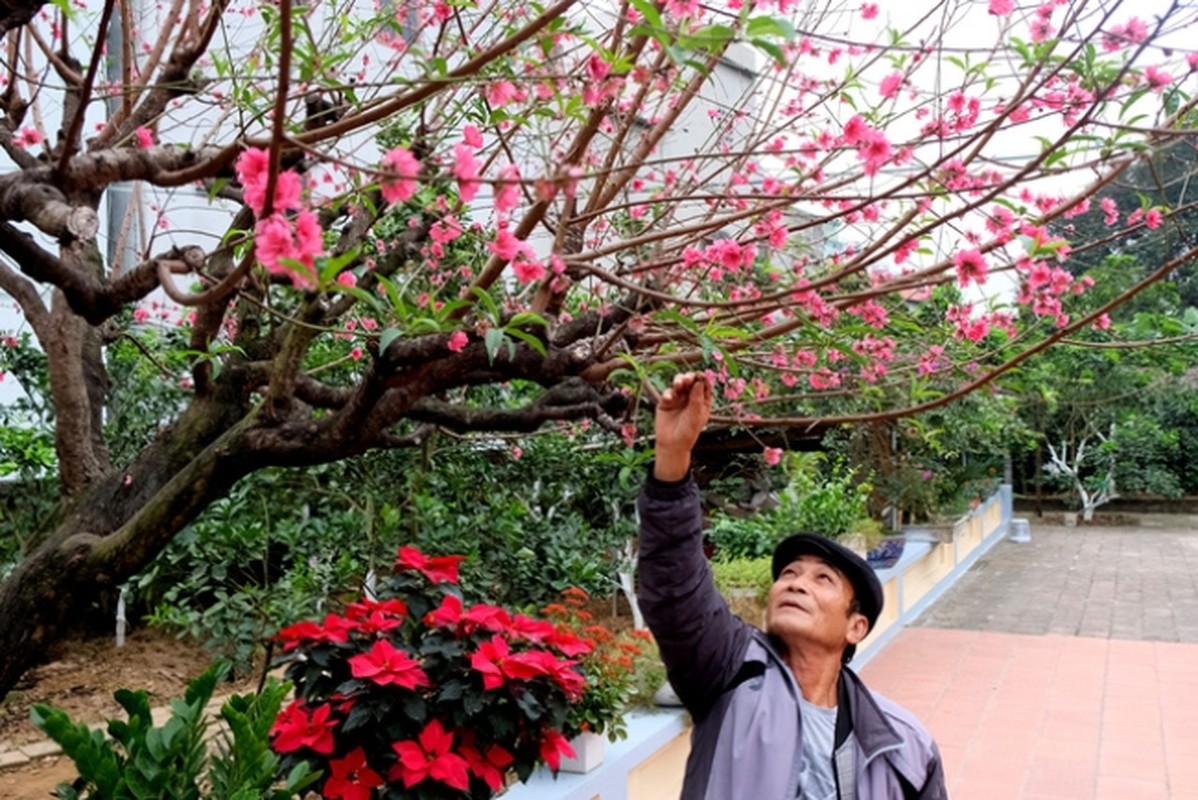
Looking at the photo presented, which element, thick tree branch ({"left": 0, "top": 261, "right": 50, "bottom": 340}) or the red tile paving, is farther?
the red tile paving

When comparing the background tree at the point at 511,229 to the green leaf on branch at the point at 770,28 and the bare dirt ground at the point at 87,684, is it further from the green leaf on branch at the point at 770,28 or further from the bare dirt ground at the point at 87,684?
the bare dirt ground at the point at 87,684

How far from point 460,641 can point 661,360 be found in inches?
34.6

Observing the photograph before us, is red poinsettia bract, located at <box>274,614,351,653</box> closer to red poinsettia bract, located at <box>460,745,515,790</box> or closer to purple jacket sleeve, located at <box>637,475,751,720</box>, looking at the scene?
red poinsettia bract, located at <box>460,745,515,790</box>

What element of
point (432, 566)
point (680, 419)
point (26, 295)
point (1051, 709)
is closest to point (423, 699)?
point (432, 566)

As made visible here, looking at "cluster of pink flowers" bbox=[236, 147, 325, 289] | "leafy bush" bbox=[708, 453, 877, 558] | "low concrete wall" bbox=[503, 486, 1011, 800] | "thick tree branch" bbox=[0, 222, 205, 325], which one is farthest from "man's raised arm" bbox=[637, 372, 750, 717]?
"leafy bush" bbox=[708, 453, 877, 558]

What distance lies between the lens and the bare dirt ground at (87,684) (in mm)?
3965

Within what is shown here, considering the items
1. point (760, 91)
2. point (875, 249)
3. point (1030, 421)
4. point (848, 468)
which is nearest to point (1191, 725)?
point (848, 468)

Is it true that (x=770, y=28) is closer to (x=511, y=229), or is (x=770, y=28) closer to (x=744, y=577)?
(x=511, y=229)

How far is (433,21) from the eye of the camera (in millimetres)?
3455

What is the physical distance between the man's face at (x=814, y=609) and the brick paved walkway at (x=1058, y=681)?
313cm

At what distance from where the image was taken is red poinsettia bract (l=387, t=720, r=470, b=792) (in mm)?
2402

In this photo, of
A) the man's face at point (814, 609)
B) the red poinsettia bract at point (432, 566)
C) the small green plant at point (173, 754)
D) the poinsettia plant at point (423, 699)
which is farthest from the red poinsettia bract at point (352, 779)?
the man's face at point (814, 609)

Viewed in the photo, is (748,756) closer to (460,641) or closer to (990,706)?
(460,641)

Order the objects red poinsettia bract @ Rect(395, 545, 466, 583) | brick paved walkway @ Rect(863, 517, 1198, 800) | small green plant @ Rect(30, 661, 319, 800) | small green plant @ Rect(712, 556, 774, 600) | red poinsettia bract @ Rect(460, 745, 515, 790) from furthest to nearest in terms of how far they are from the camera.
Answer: small green plant @ Rect(712, 556, 774, 600)
brick paved walkway @ Rect(863, 517, 1198, 800)
red poinsettia bract @ Rect(395, 545, 466, 583)
red poinsettia bract @ Rect(460, 745, 515, 790)
small green plant @ Rect(30, 661, 319, 800)
